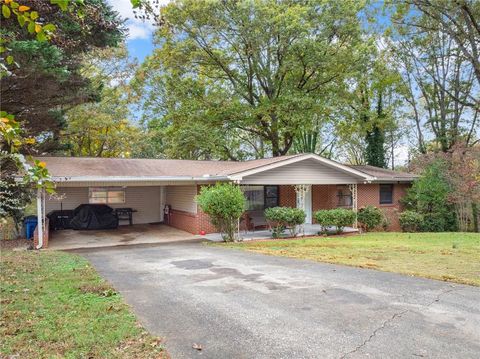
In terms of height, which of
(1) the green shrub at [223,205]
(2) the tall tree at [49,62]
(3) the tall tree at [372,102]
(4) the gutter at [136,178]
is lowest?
(1) the green shrub at [223,205]

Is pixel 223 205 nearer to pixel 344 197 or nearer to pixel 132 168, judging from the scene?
pixel 132 168

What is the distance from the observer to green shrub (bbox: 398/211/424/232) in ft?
63.4

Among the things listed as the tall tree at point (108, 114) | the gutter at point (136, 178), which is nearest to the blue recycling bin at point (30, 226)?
the gutter at point (136, 178)

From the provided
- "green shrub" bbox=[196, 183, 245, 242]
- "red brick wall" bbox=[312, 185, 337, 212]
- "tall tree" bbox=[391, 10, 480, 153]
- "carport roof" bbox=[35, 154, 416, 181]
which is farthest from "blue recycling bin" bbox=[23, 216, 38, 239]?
"tall tree" bbox=[391, 10, 480, 153]

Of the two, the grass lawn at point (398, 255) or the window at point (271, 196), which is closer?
the grass lawn at point (398, 255)

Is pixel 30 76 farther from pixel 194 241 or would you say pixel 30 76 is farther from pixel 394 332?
pixel 394 332

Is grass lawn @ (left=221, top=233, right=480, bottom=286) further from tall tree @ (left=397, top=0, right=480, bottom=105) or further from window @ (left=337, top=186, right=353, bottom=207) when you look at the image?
tall tree @ (left=397, top=0, right=480, bottom=105)

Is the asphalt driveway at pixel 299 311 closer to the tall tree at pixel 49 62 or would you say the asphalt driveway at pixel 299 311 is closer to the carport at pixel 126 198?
the tall tree at pixel 49 62

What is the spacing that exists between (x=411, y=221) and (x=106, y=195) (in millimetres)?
15396

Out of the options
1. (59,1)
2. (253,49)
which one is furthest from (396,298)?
(253,49)

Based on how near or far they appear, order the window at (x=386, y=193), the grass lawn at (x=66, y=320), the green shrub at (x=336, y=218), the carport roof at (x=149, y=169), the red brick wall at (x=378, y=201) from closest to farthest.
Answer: the grass lawn at (x=66, y=320) → the carport roof at (x=149, y=169) → the green shrub at (x=336, y=218) → the red brick wall at (x=378, y=201) → the window at (x=386, y=193)

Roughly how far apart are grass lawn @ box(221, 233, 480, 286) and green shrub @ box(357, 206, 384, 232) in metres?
5.08

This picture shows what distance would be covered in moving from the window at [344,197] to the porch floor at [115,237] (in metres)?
8.50

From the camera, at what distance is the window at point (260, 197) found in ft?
59.2
